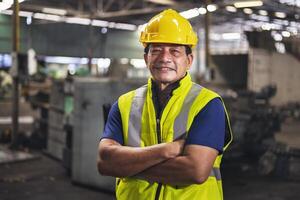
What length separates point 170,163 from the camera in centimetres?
170

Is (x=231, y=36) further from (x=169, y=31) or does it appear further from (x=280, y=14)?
(x=169, y=31)

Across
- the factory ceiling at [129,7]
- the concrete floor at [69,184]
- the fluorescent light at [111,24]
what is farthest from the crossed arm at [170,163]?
the fluorescent light at [111,24]

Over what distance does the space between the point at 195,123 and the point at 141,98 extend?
1.01 ft

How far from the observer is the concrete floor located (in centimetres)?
562

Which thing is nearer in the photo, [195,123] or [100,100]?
[195,123]

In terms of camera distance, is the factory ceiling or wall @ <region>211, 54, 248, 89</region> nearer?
the factory ceiling

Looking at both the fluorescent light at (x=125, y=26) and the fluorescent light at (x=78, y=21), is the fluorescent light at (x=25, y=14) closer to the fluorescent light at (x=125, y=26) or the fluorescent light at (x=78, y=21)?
the fluorescent light at (x=78, y=21)

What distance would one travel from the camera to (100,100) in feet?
18.5

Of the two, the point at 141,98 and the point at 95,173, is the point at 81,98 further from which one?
the point at 141,98

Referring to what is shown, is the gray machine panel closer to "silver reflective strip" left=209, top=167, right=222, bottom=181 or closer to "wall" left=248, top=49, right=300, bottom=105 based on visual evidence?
"silver reflective strip" left=209, top=167, right=222, bottom=181

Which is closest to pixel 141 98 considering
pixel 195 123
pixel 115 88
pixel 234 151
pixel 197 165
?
pixel 195 123

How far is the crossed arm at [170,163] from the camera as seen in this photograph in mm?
1676

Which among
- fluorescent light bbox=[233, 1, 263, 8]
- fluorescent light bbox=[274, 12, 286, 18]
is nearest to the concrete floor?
fluorescent light bbox=[233, 1, 263, 8]

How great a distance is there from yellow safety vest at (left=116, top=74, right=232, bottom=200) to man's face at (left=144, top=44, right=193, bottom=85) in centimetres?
5
